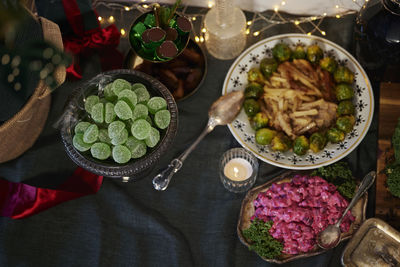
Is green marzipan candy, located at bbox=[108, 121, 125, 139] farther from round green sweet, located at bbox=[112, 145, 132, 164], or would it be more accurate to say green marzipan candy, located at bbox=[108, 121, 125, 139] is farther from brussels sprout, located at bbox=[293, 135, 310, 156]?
brussels sprout, located at bbox=[293, 135, 310, 156]

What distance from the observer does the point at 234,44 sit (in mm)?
1550

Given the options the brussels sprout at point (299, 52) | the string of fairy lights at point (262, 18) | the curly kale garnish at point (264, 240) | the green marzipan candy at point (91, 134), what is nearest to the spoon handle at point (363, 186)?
the curly kale garnish at point (264, 240)

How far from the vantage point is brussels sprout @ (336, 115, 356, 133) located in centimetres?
137

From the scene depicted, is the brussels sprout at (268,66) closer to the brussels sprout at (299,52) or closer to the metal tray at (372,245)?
the brussels sprout at (299,52)

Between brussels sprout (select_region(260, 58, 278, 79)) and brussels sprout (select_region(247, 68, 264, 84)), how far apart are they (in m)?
0.02

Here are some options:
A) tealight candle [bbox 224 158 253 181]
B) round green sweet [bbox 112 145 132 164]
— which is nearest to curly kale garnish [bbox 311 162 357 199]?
tealight candle [bbox 224 158 253 181]

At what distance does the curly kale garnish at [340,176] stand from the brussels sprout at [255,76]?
394mm

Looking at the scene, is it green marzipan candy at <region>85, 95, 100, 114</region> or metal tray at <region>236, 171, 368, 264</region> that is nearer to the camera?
green marzipan candy at <region>85, 95, 100, 114</region>

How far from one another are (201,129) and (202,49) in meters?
0.33

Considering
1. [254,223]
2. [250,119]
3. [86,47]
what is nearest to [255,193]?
A: [254,223]

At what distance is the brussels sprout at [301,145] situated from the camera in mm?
1362

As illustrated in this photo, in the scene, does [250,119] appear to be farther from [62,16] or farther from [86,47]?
[62,16]

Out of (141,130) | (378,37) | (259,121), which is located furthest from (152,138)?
(378,37)

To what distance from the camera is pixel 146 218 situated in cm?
143
